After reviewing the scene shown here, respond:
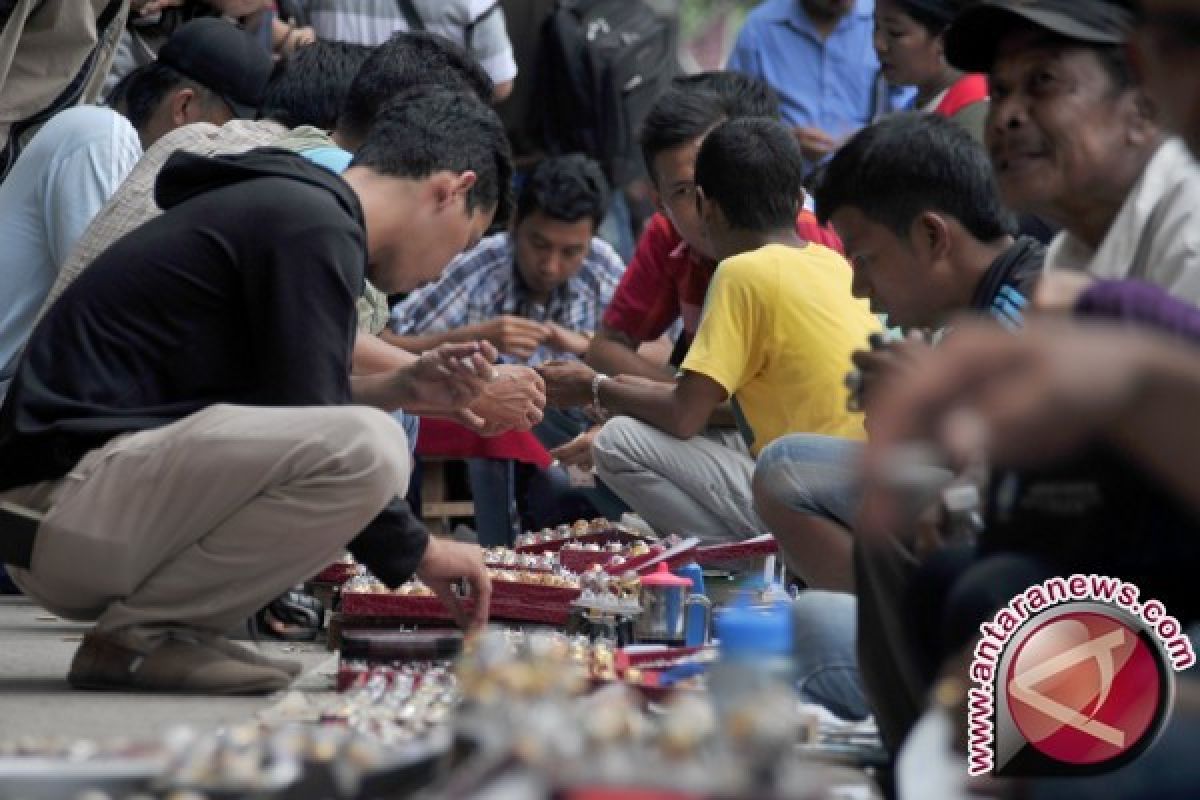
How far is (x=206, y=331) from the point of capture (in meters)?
4.36

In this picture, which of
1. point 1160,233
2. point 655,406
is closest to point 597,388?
point 655,406

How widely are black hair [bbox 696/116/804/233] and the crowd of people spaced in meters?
0.01

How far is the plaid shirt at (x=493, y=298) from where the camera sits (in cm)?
861

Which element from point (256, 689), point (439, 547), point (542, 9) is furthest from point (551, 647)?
point (542, 9)

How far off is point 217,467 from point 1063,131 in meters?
1.80

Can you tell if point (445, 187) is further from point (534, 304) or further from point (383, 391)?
point (534, 304)

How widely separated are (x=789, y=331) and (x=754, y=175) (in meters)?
0.58

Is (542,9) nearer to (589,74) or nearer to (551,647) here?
(589,74)

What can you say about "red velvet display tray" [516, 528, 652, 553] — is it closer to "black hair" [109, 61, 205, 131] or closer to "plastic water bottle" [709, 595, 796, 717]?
"black hair" [109, 61, 205, 131]

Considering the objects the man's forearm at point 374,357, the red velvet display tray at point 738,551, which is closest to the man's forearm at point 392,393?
the man's forearm at point 374,357

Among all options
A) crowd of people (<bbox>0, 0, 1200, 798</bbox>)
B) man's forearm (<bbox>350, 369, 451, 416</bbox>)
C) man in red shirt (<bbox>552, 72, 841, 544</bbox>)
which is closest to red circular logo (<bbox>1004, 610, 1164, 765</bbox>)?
crowd of people (<bbox>0, 0, 1200, 798</bbox>)

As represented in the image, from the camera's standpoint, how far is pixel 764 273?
19.5 ft

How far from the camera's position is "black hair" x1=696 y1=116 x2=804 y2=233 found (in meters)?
6.32

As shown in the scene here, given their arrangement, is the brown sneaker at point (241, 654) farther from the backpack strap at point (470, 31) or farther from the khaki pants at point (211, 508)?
the backpack strap at point (470, 31)
